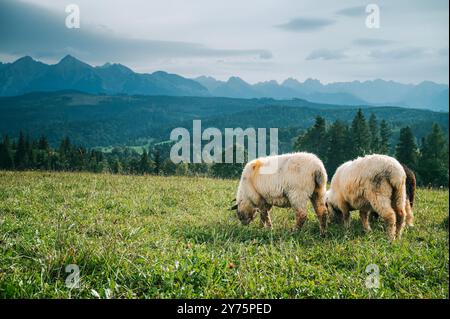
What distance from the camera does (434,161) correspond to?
54.1 m

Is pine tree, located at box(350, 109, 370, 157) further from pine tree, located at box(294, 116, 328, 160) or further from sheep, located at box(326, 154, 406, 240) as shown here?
sheep, located at box(326, 154, 406, 240)

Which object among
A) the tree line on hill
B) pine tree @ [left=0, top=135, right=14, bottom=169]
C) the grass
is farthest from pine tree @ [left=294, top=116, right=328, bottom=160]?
pine tree @ [left=0, top=135, right=14, bottom=169]

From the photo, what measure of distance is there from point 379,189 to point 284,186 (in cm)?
239

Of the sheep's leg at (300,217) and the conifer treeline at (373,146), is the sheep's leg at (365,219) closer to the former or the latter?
the sheep's leg at (300,217)

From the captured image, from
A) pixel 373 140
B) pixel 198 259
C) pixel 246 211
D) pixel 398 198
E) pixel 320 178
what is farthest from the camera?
pixel 373 140

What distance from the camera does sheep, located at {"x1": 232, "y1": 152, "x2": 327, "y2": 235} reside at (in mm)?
9383

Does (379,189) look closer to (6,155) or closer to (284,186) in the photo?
(284,186)

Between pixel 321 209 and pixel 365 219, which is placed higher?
pixel 321 209

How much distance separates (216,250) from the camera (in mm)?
7008

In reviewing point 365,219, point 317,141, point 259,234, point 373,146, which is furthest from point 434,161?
point 259,234

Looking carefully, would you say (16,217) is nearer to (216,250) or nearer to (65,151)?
(216,250)

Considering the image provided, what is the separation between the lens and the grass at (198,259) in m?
5.16
